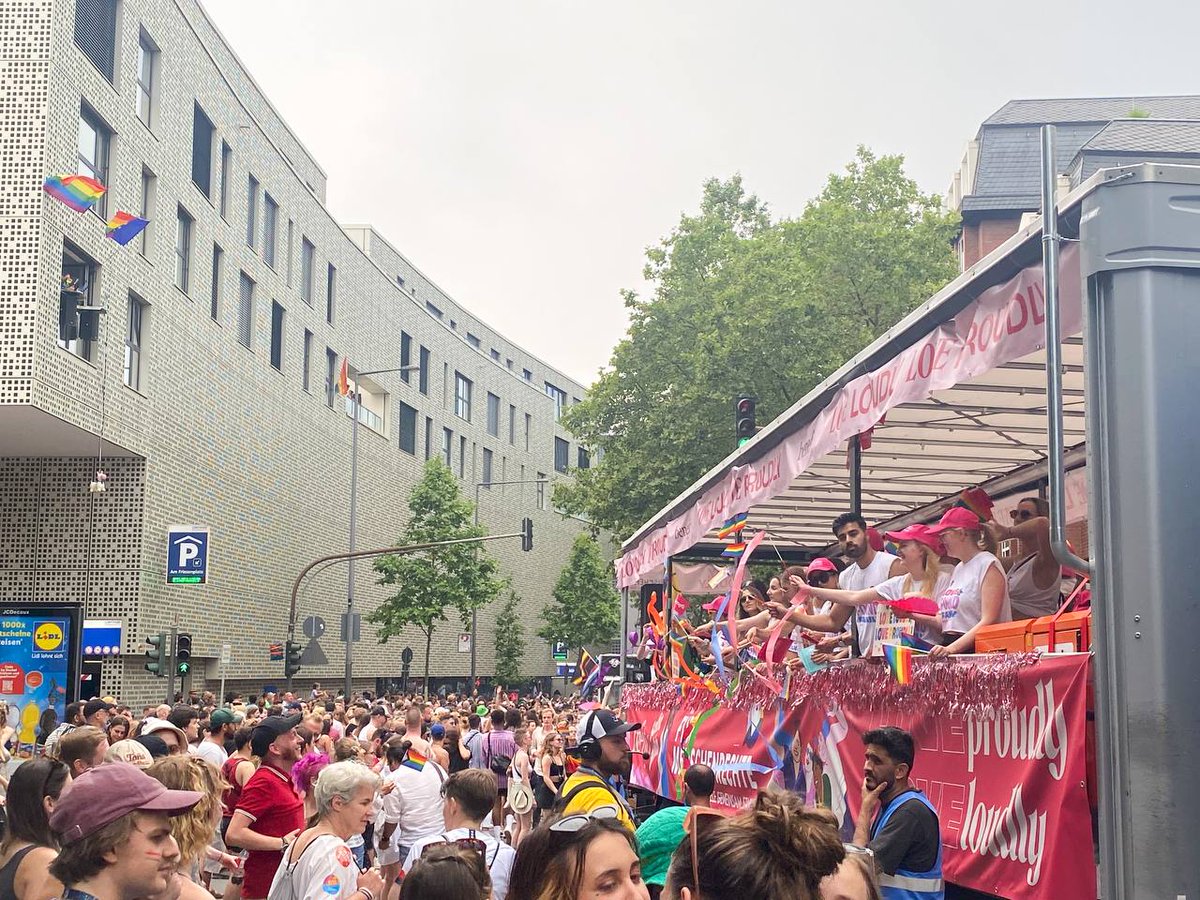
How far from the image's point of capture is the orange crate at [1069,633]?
5918mm

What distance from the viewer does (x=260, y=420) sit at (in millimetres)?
41031

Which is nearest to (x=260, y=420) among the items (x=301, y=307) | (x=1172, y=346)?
(x=301, y=307)

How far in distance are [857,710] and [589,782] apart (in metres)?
1.90

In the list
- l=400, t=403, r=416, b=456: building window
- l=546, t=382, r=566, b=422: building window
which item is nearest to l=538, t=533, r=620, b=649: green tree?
l=546, t=382, r=566, b=422: building window

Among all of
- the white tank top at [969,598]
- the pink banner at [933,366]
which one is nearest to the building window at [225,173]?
the pink banner at [933,366]

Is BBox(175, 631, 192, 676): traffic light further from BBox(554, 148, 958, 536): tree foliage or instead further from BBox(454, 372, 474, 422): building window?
BBox(454, 372, 474, 422): building window

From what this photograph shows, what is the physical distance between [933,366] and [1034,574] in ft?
6.04

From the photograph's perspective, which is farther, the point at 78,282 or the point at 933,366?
the point at 78,282

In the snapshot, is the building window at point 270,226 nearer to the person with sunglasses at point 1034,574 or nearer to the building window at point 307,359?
the building window at point 307,359

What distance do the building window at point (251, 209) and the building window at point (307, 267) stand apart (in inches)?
208

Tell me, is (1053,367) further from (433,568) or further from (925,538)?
(433,568)

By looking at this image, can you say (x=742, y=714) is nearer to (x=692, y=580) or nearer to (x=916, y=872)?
(x=916, y=872)

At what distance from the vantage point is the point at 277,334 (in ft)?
143

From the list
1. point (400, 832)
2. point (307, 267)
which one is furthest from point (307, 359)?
point (400, 832)
